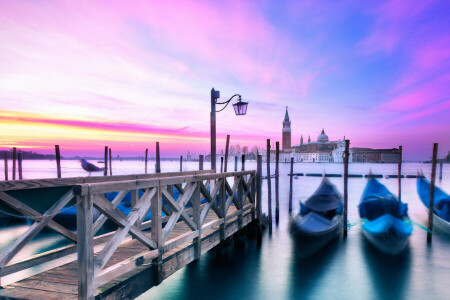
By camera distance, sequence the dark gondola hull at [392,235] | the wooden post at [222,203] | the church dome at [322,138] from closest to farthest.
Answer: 1. the wooden post at [222,203]
2. the dark gondola hull at [392,235]
3. the church dome at [322,138]

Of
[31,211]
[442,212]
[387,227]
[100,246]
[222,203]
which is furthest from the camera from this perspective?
[442,212]

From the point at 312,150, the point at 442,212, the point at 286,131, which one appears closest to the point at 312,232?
the point at 442,212

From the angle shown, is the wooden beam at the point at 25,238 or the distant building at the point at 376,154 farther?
the distant building at the point at 376,154

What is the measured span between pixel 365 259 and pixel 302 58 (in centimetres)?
747

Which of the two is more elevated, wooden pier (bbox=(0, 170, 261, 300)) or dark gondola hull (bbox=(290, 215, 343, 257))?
wooden pier (bbox=(0, 170, 261, 300))

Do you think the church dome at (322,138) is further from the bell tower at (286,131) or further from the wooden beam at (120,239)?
the wooden beam at (120,239)

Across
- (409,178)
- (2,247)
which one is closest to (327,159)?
(409,178)

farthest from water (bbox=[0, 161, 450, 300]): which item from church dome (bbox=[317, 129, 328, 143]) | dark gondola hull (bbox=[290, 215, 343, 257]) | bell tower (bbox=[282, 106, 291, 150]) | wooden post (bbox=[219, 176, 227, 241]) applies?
church dome (bbox=[317, 129, 328, 143])

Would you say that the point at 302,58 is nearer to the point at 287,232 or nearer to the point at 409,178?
the point at 287,232

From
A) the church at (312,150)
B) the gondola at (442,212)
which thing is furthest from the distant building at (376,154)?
the gondola at (442,212)

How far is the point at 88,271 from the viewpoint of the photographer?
→ 2666 millimetres

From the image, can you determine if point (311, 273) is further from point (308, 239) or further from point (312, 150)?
point (312, 150)

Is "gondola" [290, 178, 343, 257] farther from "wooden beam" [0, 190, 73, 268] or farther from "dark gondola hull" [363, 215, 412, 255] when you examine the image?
"wooden beam" [0, 190, 73, 268]

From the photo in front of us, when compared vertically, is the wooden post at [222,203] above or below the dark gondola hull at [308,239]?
above
